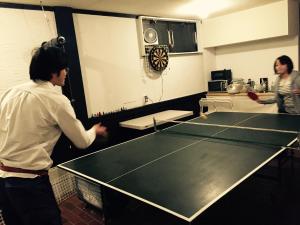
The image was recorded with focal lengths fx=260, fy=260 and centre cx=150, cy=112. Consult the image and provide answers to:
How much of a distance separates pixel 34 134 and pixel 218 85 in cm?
446

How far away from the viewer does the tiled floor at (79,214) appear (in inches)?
108

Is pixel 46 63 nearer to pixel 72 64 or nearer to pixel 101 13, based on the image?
pixel 72 64

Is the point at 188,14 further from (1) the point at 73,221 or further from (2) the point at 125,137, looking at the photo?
(1) the point at 73,221

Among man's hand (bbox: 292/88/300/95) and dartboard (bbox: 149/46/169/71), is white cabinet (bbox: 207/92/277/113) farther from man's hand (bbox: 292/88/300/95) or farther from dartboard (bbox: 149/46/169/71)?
man's hand (bbox: 292/88/300/95)

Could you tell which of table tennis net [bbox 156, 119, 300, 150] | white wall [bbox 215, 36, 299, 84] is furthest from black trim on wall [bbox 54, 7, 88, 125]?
white wall [bbox 215, 36, 299, 84]

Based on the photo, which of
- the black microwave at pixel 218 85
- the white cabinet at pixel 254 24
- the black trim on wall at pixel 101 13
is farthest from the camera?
the black microwave at pixel 218 85

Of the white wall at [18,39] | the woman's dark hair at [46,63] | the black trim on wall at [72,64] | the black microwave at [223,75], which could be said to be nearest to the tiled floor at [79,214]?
the black trim on wall at [72,64]

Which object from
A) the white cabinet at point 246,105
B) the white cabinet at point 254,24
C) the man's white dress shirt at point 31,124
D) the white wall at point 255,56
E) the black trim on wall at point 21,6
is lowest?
the white cabinet at point 246,105

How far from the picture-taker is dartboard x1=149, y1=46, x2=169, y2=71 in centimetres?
442

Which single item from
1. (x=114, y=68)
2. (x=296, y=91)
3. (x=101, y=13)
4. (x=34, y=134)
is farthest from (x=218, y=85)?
(x=34, y=134)

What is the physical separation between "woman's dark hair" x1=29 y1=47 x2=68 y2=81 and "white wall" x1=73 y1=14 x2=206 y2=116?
2.06 meters

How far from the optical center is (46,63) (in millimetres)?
1584

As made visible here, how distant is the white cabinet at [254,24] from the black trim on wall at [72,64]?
Result: 9.64 ft

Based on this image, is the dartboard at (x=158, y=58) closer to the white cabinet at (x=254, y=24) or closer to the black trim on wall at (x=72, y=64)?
the white cabinet at (x=254, y=24)
